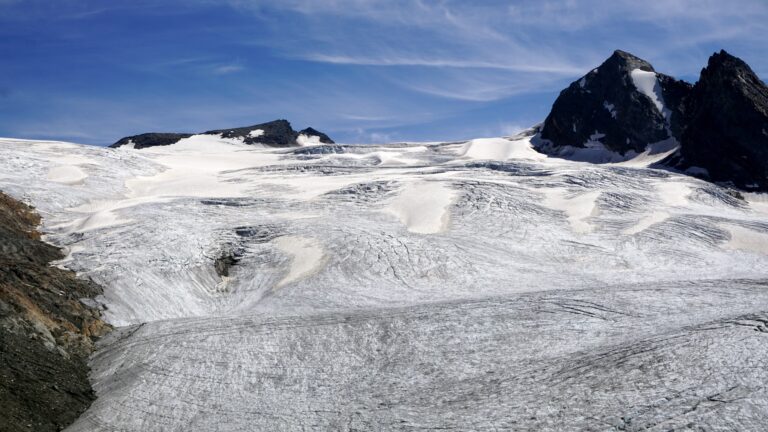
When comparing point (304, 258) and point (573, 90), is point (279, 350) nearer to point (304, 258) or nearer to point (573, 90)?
point (304, 258)

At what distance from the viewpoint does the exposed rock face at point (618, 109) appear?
236 ft

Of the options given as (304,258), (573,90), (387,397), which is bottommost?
(387,397)

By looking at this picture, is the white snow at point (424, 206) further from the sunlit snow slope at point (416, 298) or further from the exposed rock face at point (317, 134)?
the exposed rock face at point (317, 134)

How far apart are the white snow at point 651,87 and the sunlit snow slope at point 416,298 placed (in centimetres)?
2991

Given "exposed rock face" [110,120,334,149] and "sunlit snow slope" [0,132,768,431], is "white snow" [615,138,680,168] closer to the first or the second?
"sunlit snow slope" [0,132,768,431]

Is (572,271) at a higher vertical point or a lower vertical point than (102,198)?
lower

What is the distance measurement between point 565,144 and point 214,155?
38.4 meters

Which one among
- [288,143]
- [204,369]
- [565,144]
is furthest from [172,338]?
[288,143]

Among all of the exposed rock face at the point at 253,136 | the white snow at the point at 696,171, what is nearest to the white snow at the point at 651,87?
the white snow at the point at 696,171

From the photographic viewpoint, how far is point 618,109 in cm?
7531

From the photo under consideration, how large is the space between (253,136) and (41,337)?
286 feet

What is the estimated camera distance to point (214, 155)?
72250mm

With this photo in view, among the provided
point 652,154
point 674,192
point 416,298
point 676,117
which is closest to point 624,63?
point 676,117

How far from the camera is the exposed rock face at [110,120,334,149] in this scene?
96875mm
